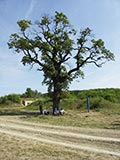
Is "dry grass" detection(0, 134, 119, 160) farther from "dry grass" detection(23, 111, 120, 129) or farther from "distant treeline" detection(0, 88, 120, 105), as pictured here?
"distant treeline" detection(0, 88, 120, 105)

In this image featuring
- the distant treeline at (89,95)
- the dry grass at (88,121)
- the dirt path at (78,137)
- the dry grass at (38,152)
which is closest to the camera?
the dry grass at (38,152)

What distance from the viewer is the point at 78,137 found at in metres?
15.1

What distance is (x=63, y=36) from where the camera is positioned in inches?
1266

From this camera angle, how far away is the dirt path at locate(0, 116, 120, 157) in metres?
12.8

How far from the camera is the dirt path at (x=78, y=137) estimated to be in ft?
42.0

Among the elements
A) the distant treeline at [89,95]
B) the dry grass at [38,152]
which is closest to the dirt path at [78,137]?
the dry grass at [38,152]

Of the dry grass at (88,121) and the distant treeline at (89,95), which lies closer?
the dry grass at (88,121)

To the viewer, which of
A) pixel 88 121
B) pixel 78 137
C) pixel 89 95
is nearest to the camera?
pixel 78 137

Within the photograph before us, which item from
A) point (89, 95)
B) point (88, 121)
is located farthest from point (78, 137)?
point (89, 95)

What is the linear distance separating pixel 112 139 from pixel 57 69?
18.8m

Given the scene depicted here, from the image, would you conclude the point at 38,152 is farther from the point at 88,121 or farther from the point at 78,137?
the point at 88,121

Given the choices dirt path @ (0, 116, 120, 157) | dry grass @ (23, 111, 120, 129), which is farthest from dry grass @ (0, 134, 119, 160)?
dry grass @ (23, 111, 120, 129)

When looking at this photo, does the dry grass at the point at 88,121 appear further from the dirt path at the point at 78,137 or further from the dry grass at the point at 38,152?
the dry grass at the point at 38,152

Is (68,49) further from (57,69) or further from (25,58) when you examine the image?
(25,58)
